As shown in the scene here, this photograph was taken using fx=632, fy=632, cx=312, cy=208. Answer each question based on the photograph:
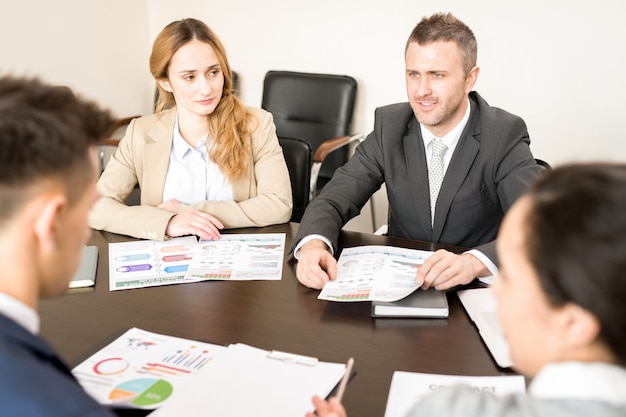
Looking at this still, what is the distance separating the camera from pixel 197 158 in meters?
2.33

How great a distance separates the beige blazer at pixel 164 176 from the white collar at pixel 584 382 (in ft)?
4.66

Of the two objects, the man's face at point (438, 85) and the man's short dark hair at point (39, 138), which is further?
the man's face at point (438, 85)

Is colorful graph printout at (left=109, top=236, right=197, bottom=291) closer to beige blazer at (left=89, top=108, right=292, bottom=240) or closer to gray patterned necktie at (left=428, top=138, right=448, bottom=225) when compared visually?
beige blazer at (left=89, top=108, right=292, bottom=240)

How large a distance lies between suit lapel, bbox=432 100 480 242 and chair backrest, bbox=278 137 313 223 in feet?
1.97

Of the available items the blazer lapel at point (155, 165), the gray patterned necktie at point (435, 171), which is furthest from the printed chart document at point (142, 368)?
the gray patterned necktie at point (435, 171)

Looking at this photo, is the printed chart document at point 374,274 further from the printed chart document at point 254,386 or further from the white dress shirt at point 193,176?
the white dress shirt at point 193,176

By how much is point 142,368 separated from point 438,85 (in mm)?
1380

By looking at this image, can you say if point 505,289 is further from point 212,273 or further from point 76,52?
point 76,52

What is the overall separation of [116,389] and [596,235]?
0.89 metres

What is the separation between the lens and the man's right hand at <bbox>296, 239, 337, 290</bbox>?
5.31ft

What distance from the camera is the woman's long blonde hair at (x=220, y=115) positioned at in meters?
2.28

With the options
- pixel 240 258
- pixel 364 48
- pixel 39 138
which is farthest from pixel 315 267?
pixel 364 48

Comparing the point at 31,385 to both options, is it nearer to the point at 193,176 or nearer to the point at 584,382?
the point at 584,382

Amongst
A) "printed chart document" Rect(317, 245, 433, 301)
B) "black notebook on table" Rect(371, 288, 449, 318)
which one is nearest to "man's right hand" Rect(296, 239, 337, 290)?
"printed chart document" Rect(317, 245, 433, 301)
